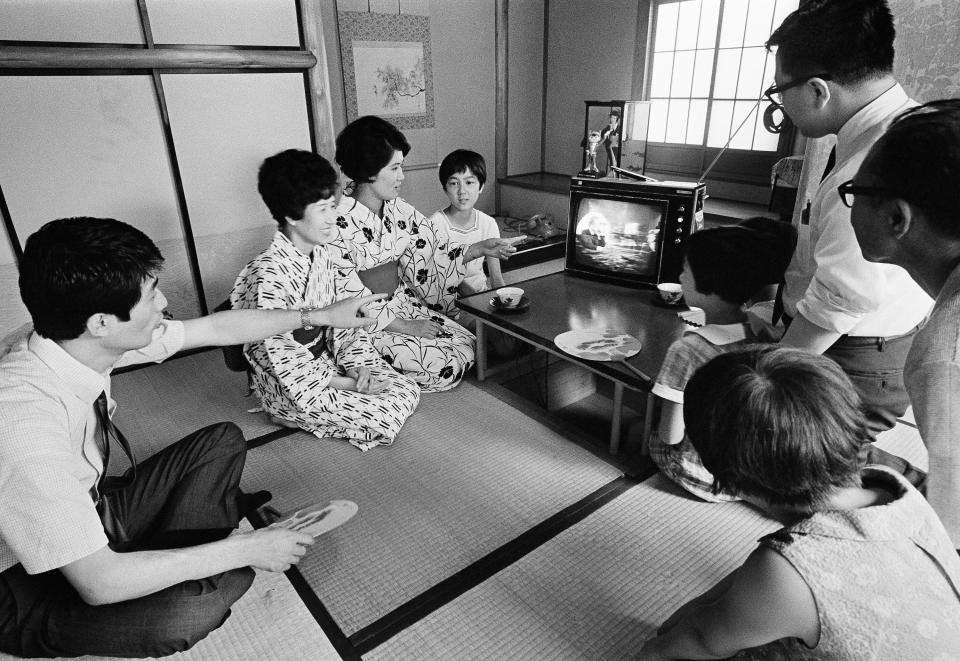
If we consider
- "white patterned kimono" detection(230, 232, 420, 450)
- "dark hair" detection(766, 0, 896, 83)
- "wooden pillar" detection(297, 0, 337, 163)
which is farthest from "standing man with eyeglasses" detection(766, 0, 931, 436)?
"wooden pillar" detection(297, 0, 337, 163)

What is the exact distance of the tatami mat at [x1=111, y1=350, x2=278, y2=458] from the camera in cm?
254

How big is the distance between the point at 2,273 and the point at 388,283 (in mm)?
1902

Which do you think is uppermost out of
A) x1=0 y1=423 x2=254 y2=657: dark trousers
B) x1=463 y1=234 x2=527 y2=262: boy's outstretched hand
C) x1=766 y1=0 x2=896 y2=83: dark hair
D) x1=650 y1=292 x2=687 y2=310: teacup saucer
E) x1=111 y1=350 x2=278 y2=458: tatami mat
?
x1=766 y1=0 x2=896 y2=83: dark hair

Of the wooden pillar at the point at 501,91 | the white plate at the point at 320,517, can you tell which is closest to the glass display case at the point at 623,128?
the wooden pillar at the point at 501,91

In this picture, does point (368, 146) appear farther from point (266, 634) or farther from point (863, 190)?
point (863, 190)

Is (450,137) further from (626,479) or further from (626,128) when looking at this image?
(626,479)

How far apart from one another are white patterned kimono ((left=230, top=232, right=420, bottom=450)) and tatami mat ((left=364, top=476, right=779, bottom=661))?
90 cm

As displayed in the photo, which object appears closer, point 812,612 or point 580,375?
point 812,612

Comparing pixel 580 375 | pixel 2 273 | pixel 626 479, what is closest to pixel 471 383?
pixel 580 375

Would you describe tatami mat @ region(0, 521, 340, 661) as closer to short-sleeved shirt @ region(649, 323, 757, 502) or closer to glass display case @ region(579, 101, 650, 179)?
short-sleeved shirt @ region(649, 323, 757, 502)

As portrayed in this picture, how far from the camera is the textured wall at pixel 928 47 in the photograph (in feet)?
8.13

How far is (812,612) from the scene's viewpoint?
907mm

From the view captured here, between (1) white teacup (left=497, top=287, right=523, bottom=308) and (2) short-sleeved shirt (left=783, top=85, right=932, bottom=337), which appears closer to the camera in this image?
(2) short-sleeved shirt (left=783, top=85, right=932, bottom=337)

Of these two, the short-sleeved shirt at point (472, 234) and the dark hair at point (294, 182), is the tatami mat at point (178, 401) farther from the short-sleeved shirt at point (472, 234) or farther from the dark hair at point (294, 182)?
the short-sleeved shirt at point (472, 234)
